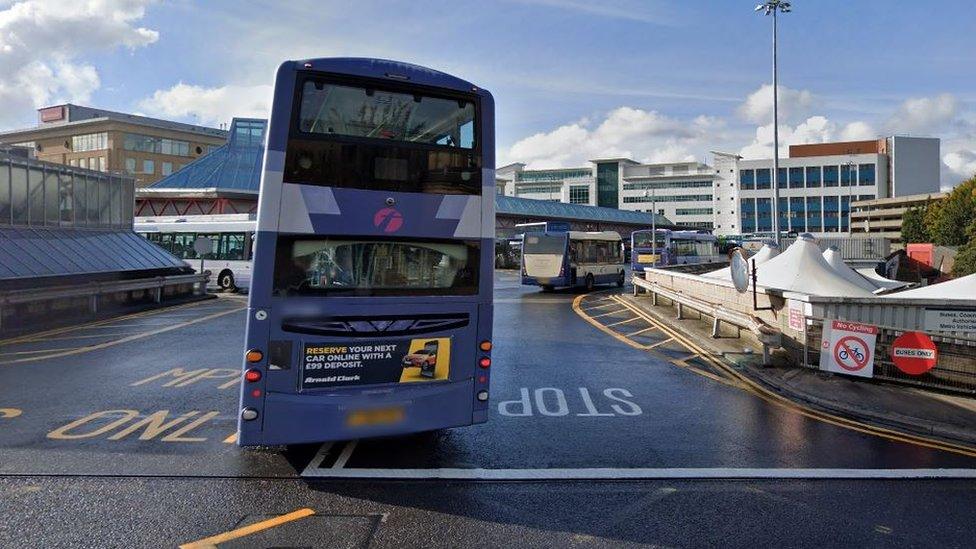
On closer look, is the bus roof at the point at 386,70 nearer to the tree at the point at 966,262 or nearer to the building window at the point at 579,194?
the tree at the point at 966,262

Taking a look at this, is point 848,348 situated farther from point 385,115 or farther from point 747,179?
point 747,179

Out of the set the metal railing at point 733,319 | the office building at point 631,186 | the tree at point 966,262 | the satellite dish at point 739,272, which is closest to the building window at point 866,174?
the office building at point 631,186

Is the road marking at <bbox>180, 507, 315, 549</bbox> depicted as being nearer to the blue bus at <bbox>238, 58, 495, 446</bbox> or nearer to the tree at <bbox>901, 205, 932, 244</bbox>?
the blue bus at <bbox>238, 58, 495, 446</bbox>

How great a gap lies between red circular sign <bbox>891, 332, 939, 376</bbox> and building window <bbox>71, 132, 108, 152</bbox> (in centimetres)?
8950

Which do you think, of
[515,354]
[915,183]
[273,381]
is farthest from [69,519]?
[915,183]

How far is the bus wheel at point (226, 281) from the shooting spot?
3094 centimetres

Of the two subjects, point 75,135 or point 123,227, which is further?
point 75,135

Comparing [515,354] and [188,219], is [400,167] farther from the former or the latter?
[188,219]

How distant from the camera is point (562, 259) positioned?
30422mm

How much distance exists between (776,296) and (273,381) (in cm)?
1031

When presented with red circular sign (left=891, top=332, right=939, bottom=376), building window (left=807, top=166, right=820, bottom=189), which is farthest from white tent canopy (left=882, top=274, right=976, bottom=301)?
building window (left=807, top=166, right=820, bottom=189)

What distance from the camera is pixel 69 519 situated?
203 inches

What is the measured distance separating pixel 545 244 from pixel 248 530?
26262mm

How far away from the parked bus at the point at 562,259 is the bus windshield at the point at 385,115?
23584 millimetres
